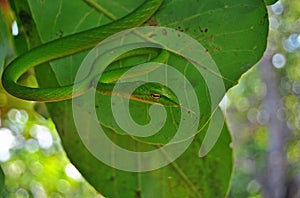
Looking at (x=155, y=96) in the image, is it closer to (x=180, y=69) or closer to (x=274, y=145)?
(x=180, y=69)

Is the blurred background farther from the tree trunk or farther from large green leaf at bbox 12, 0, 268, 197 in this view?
large green leaf at bbox 12, 0, 268, 197

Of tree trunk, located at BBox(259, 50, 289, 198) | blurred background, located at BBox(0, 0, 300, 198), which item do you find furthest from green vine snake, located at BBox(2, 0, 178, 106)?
tree trunk, located at BBox(259, 50, 289, 198)

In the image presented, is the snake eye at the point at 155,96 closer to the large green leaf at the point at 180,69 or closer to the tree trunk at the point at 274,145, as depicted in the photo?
the large green leaf at the point at 180,69

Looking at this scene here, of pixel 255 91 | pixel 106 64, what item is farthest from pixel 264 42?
pixel 255 91

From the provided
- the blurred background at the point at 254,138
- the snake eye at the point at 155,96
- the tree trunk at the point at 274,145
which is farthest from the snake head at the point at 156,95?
the tree trunk at the point at 274,145

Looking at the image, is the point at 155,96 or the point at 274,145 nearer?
the point at 155,96

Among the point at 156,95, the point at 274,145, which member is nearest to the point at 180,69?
the point at 156,95
